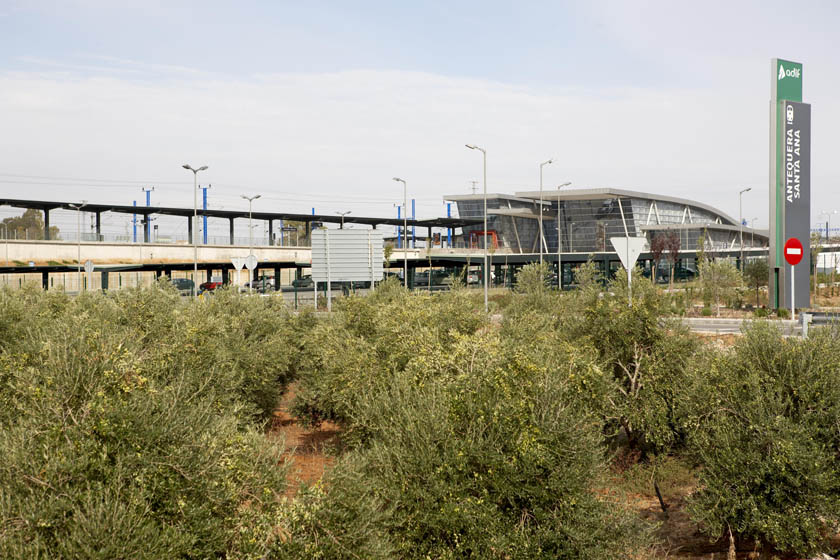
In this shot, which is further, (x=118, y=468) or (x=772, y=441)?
(x=772, y=441)

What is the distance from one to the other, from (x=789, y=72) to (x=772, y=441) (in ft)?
131

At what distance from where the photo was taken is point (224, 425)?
10.9 m

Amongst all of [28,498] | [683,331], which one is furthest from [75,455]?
[683,331]

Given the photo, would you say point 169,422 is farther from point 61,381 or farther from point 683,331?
point 683,331

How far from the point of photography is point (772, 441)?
12938mm

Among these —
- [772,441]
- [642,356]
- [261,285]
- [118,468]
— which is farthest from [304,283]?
[118,468]

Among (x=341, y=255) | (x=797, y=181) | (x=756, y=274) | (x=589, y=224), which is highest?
(x=589, y=224)

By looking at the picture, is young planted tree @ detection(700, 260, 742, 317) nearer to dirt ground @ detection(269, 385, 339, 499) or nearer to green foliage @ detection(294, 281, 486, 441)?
green foliage @ detection(294, 281, 486, 441)

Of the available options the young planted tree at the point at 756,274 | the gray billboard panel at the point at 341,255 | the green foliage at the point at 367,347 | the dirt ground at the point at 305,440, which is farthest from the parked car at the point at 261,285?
the young planted tree at the point at 756,274

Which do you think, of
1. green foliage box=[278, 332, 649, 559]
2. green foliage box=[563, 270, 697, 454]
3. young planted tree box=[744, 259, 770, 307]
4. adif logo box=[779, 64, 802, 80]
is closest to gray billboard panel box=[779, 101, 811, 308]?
adif logo box=[779, 64, 802, 80]

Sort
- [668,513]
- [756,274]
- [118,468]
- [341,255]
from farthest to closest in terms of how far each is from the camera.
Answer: [756,274] → [341,255] → [668,513] → [118,468]

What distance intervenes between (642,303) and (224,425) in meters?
11.8

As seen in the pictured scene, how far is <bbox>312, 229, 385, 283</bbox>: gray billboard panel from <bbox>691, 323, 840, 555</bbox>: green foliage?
90.4 ft

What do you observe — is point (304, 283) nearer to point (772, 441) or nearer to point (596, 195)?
point (596, 195)
